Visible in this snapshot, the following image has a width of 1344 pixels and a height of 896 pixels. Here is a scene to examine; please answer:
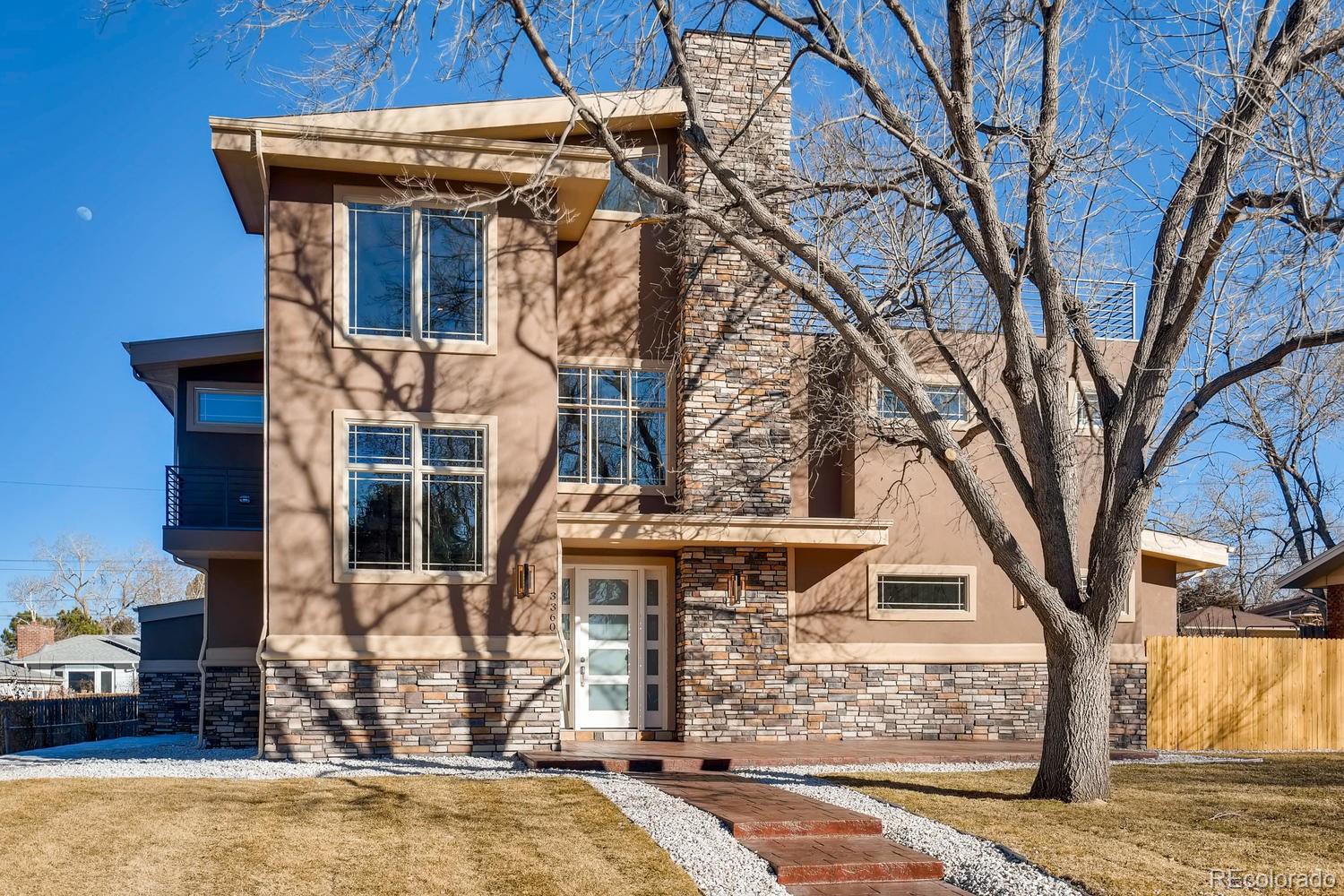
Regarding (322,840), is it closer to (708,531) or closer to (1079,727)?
(1079,727)

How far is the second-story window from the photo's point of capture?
12180mm

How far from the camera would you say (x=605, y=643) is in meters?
13.8

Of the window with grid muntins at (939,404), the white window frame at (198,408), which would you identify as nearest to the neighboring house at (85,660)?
the white window frame at (198,408)

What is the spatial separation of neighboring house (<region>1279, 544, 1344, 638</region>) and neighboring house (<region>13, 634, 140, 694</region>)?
35.2 metres

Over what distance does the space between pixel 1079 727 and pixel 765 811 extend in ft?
8.55

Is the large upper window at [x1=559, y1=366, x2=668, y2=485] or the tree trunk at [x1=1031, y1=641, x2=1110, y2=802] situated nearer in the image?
the tree trunk at [x1=1031, y1=641, x2=1110, y2=802]

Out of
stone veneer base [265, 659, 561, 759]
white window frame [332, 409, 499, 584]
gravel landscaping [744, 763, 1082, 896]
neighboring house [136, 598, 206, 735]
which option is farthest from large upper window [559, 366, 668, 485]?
neighboring house [136, 598, 206, 735]

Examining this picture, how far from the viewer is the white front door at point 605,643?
13586mm

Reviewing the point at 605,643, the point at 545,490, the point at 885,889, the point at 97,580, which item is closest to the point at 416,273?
the point at 545,490

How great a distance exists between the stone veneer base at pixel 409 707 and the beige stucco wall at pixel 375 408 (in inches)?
15.9

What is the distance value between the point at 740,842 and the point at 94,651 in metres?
40.0

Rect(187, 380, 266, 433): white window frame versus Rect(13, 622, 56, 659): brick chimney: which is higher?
Rect(187, 380, 266, 433): white window frame

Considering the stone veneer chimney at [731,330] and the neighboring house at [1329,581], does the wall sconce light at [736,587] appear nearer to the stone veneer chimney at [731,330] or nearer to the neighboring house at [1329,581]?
the stone veneer chimney at [731,330]

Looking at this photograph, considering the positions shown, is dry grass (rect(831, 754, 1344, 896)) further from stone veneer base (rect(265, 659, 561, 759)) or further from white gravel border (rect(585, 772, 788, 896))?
stone veneer base (rect(265, 659, 561, 759))
